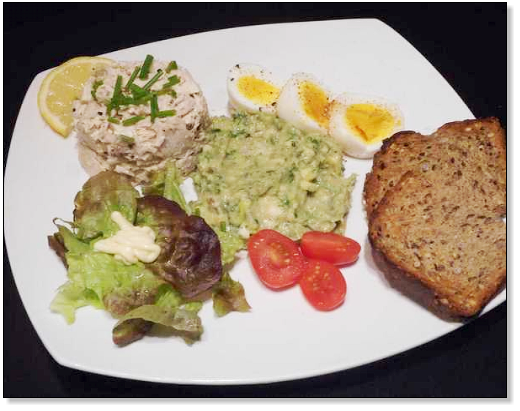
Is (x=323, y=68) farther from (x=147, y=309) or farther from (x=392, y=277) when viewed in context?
(x=147, y=309)

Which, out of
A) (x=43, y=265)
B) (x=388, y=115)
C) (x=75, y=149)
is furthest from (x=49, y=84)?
(x=388, y=115)

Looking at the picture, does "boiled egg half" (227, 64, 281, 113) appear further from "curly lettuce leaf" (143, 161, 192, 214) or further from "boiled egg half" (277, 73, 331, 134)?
"curly lettuce leaf" (143, 161, 192, 214)

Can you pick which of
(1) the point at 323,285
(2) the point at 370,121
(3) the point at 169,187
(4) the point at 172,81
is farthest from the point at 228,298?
(2) the point at 370,121

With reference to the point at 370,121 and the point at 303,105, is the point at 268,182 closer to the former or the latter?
the point at 303,105

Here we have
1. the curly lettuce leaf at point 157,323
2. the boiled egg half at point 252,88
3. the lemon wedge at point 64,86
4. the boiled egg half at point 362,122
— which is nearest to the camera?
the curly lettuce leaf at point 157,323

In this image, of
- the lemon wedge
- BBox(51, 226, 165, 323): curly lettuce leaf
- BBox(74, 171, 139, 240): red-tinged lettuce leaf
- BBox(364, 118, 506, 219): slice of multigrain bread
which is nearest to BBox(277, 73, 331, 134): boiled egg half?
BBox(364, 118, 506, 219): slice of multigrain bread

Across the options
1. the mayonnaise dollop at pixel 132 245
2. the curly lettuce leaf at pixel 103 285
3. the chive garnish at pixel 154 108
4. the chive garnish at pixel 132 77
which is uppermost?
the chive garnish at pixel 132 77

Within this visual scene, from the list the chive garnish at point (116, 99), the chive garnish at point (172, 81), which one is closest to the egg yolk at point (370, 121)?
the chive garnish at point (172, 81)

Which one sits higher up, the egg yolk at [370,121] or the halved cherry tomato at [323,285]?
the egg yolk at [370,121]

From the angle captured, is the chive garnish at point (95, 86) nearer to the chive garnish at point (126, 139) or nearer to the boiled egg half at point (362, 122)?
the chive garnish at point (126, 139)
